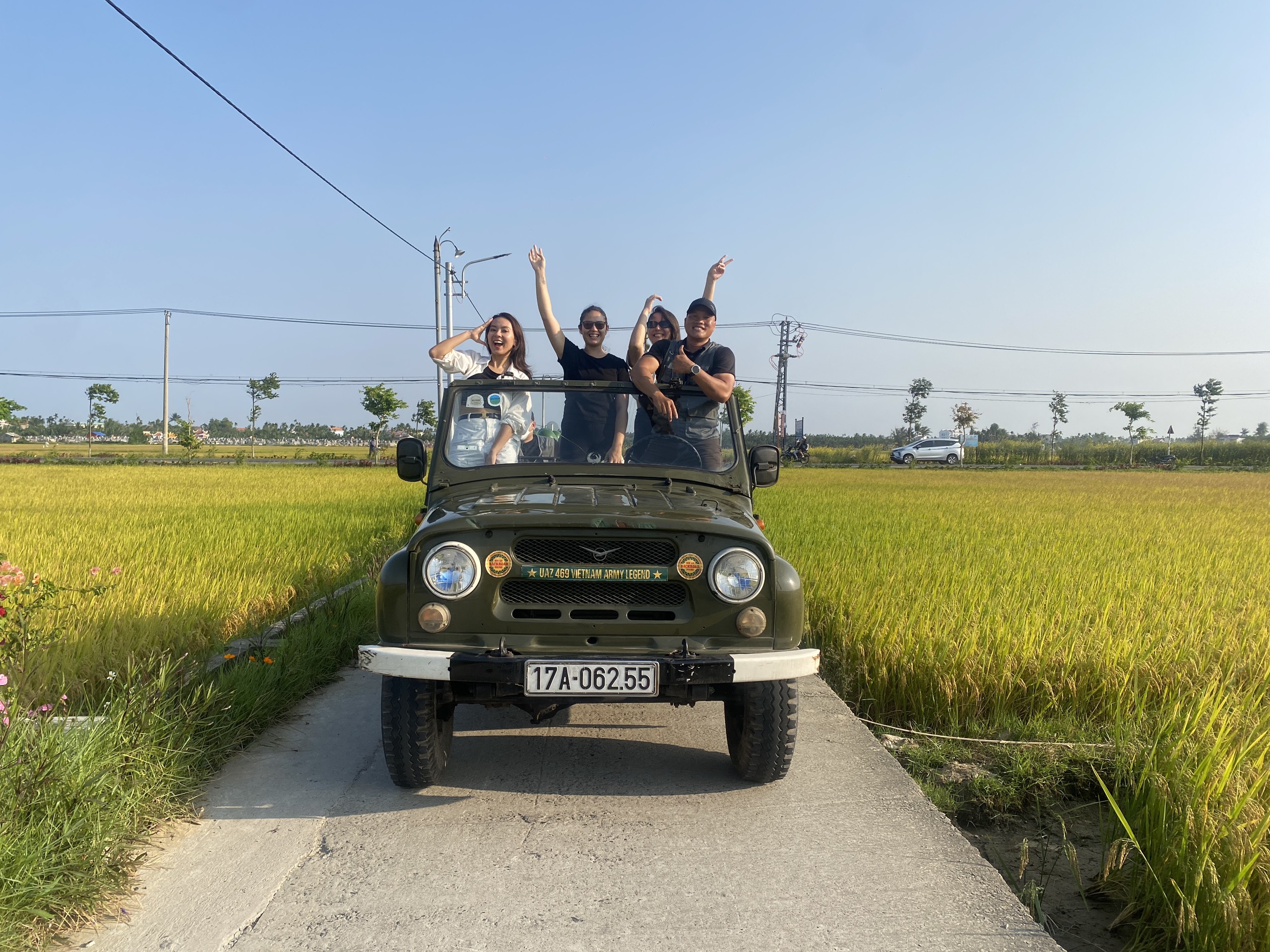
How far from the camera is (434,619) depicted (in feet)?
10.4

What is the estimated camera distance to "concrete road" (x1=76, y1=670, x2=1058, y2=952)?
2.38m

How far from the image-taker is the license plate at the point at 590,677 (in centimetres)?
304

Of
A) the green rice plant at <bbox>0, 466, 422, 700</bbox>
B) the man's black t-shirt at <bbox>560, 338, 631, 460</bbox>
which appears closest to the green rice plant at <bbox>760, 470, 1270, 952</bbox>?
the man's black t-shirt at <bbox>560, 338, 631, 460</bbox>

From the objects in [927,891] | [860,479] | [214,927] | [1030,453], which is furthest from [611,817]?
[1030,453]

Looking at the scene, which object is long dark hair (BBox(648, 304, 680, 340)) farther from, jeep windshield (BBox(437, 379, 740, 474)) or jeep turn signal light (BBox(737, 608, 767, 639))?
jeep turn signal light (BBox(737, 608, 767, 639))

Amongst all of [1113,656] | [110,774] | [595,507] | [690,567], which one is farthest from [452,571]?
[1113,656]

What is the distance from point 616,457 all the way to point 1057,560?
217 inches

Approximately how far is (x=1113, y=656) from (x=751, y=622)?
8.19 ft

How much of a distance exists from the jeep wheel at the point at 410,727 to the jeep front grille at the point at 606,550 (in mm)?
626

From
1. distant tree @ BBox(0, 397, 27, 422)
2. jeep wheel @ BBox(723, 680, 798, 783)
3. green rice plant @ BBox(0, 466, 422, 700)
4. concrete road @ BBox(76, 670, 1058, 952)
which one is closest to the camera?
concrete road @ BBox(76, 670, 1058, 952)

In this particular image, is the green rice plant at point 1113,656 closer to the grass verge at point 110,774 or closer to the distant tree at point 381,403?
the grass verge at point 110,774

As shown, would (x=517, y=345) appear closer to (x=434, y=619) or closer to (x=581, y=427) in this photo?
(x=581, y=427)

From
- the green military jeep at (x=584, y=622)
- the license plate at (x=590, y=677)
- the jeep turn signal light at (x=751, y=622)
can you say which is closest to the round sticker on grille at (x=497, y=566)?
the green military jeep at (x=584, y=622)

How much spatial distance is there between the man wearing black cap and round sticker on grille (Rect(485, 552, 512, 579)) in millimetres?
1447
